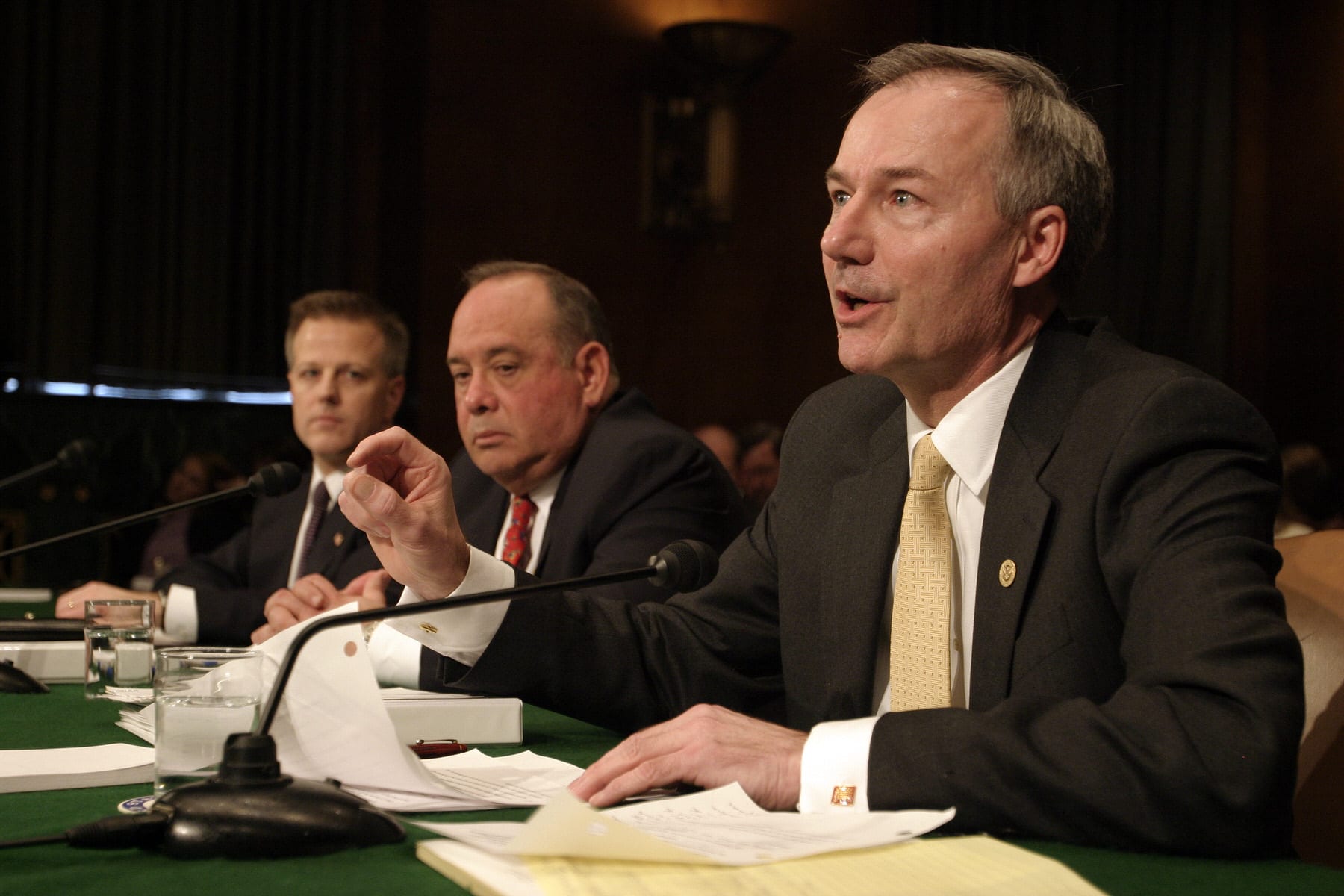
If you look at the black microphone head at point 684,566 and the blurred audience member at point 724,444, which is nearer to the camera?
the black microphone head at point 684,566

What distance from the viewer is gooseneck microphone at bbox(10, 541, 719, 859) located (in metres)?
1.09

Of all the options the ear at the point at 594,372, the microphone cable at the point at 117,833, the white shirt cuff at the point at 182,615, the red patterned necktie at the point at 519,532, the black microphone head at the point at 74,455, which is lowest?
the white shirt cuff at the point at 182,615

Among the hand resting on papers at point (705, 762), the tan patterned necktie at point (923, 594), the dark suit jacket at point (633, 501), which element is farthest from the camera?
the dark suit jacket at point (633, 501)

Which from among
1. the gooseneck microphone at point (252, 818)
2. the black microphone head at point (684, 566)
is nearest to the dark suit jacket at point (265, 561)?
the black microphone head at point (684, 566)

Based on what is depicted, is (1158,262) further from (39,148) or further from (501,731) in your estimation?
(501,731)

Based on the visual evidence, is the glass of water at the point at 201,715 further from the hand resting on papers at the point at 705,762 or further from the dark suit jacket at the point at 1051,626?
the dark suit jacket at the point at 1051,626

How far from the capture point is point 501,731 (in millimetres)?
1724

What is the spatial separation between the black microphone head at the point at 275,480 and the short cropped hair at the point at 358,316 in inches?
71.4

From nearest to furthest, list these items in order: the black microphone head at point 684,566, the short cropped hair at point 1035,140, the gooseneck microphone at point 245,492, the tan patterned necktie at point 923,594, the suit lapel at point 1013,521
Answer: the black microphone head at point 684,566 < the suit lapel at point 1013,521 < the tan patterned necktie at point 923,594 < the short cropped hair at point 1035,140 < the gooseneck microphone at point 245,492

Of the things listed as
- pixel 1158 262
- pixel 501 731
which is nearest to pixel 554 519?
pixel 501 731

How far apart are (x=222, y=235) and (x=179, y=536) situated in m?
1.52

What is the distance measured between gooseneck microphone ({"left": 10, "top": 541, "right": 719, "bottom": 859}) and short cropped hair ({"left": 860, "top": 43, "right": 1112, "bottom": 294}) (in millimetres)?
1095

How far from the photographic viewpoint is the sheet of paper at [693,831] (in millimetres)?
1021

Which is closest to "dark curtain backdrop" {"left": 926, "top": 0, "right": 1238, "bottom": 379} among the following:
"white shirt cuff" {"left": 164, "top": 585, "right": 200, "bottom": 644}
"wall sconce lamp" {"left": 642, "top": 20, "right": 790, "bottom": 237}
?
"wall sconce lamp" {"left": 642, "top": 20, "right": 790, "bottom": 237}
